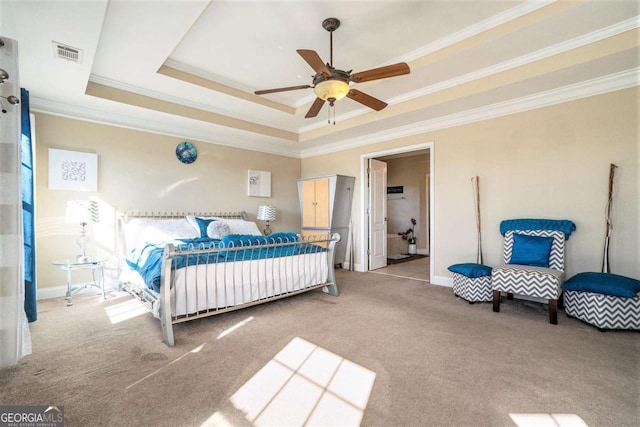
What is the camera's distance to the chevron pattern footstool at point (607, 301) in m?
2.56

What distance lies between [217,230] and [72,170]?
80.3 inches

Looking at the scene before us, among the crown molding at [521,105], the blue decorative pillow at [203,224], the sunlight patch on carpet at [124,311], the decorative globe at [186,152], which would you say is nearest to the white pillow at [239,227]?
the blue decorative pillow at [203,224]

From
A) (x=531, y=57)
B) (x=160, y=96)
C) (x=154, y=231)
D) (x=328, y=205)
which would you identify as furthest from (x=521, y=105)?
(x=154, y=231)

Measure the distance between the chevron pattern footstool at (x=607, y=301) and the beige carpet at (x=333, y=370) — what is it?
11 cm

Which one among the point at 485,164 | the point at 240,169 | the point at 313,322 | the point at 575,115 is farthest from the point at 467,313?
the point at 240,169

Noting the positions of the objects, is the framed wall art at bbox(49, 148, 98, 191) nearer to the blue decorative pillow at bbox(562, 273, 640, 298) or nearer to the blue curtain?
the blue curtain

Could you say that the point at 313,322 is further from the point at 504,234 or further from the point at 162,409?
the point at 504,234

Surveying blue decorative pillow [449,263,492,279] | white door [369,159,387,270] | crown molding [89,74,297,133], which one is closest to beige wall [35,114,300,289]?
crown molding [89,74,297,133]

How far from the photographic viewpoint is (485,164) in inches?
157

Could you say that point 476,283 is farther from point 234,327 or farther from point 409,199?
point 409,199

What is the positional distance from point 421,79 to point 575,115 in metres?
1.82

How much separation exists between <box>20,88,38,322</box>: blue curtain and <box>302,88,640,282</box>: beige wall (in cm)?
499

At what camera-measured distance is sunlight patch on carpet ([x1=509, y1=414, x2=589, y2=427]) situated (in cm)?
148

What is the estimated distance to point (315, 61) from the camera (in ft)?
7.67
